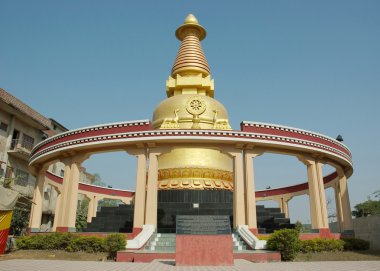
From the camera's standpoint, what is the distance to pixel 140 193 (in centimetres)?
1791

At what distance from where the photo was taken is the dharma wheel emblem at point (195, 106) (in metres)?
25.0

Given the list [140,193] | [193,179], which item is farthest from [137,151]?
[193,179]

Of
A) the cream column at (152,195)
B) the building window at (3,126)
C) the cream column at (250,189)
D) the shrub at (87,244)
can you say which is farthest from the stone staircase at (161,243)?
the building window at (3,126)

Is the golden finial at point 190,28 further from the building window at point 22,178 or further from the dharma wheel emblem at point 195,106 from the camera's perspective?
the building window at point 22,178

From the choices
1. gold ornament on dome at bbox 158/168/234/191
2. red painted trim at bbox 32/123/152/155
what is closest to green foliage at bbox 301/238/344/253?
gold ornament on dome at bbox 158/168/234/191

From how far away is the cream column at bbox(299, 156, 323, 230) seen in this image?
1916 cm

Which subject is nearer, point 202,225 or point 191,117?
point 202,225

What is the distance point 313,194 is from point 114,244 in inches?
468

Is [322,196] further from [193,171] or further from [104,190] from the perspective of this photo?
[104,190]

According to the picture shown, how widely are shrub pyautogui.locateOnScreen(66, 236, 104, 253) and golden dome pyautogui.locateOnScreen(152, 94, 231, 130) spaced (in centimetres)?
1002

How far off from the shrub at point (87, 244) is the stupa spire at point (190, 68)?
16.9m

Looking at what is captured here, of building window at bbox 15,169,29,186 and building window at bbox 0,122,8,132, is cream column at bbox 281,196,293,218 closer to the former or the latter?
building window at bbox 15,169,29,186

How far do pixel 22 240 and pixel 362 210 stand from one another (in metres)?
55.2

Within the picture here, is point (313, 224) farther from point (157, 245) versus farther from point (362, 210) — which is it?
point (362, 210)
